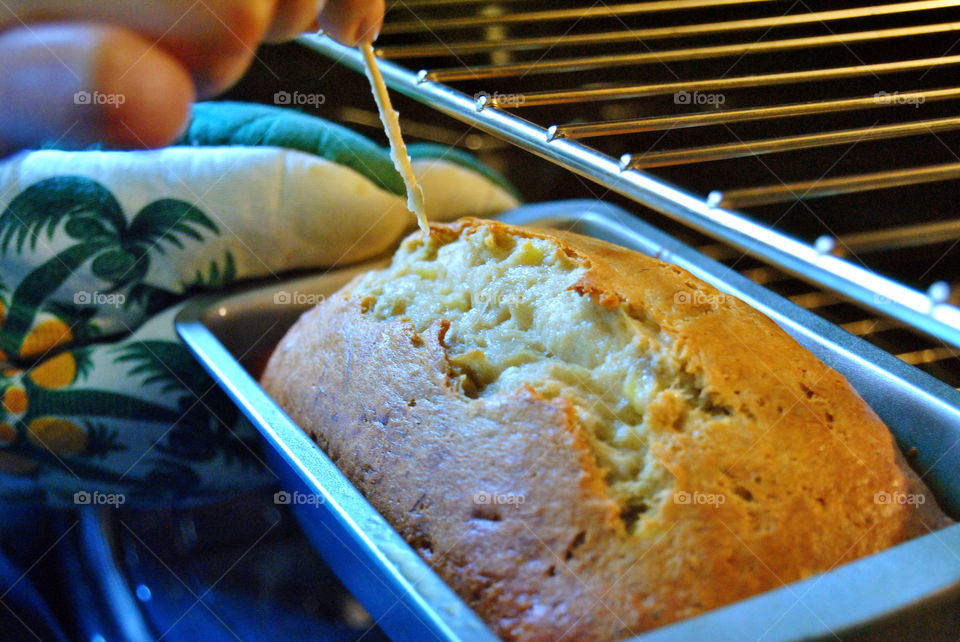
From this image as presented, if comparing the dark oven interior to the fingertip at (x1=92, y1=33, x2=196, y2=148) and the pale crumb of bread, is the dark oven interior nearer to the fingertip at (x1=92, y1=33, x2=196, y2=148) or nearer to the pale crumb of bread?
the pale crumb of bread

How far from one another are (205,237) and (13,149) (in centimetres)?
75

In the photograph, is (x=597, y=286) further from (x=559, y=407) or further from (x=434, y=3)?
(x=434, y=3)

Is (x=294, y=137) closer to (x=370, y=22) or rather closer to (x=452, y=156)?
(x=452, y=156)

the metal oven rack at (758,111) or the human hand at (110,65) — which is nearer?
the human hand at (110,65)

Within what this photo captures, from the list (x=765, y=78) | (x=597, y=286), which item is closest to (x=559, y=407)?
(x=597, y=286)

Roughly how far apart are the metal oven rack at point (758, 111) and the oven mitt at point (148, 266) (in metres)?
0.24

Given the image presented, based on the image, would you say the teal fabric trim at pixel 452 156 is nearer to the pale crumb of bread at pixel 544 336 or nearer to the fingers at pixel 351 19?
the pale crumb of bread at pixel 544 336

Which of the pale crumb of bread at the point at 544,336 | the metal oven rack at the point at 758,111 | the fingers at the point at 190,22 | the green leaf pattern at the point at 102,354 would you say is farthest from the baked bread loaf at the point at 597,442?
the fingers at the point at 190,22

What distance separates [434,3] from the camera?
1.03 meters

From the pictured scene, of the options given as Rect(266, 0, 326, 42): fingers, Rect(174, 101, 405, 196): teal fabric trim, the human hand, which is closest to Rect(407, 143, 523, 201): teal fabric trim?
Rect(174, 101, 405, 196): teal fabric trim

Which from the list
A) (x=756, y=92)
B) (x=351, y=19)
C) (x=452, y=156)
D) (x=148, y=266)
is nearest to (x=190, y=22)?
(x=351, y=19)

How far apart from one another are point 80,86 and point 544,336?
50 centimetres

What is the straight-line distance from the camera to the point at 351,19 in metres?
0.67

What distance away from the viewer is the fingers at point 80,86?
38cm
